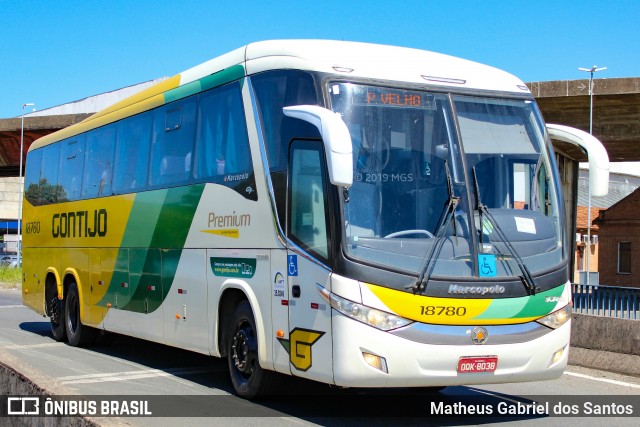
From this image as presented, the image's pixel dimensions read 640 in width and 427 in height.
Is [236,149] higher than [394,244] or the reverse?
higher

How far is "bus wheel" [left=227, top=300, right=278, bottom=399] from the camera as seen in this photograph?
9297mm

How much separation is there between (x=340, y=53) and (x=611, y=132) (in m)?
29.3

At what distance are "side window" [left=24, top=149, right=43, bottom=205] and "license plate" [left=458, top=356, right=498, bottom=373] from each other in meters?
12.1

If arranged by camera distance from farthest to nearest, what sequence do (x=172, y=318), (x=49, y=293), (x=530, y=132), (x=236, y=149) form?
(x=49, y=293) → (x=172, y=318) → (x=236, y=149) → (x=530, y=132)

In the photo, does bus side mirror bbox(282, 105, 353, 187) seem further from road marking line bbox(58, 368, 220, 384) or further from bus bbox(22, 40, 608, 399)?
road marking line bbox(58, 368, 220, 384)

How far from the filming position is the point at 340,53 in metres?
8.66

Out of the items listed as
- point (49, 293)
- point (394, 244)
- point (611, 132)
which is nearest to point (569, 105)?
point (611, 132)

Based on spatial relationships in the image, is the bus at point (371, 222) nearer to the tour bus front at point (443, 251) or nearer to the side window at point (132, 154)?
the tour bus front at point (443, 251)

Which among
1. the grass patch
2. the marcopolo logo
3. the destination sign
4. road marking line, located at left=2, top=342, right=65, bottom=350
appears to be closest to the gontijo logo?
road marking line, located at left=2, top=342, right=65, bottom=350

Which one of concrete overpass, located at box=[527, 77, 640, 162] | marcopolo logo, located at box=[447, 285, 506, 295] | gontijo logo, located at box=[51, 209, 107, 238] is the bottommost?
marcopolo logo, located at box=[447, 285, 506, 295]

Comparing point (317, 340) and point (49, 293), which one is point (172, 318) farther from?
point (49, 293)

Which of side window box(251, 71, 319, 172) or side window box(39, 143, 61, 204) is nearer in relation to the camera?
side window box(251, 71, 319, 172)

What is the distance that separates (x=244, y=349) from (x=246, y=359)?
4.6 inches

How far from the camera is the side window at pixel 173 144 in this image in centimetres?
1116
